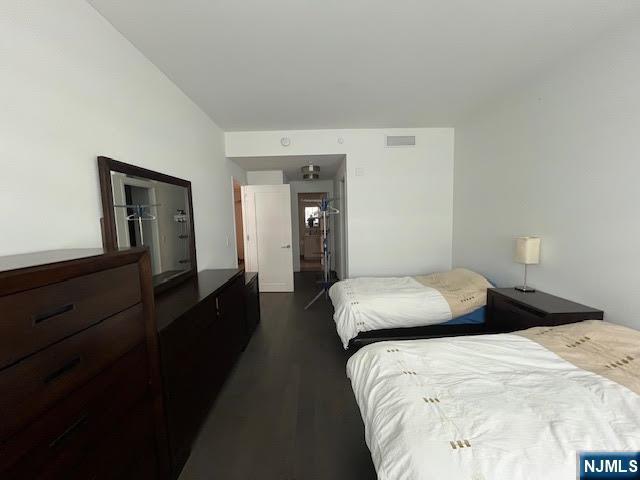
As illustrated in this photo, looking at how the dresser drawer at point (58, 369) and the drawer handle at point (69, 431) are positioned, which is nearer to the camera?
the dresser drawer at point (58, 369)

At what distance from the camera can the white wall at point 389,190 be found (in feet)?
12.4

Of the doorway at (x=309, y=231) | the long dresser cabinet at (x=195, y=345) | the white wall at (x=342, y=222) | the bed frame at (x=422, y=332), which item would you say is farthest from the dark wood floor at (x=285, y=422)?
the doorway at (x=309, y=231)

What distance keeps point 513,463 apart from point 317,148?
3.72m

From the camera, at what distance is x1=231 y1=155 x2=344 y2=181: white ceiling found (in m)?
4.00

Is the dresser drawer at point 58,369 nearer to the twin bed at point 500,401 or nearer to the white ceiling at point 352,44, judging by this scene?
the twin bed at point 500,401

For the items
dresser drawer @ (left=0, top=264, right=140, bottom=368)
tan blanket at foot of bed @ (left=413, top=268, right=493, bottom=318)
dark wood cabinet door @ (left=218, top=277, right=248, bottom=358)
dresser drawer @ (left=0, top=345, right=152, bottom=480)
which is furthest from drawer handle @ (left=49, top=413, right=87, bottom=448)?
tan blanket at foot of bed @ (left=413, top=268, right=493, bottom=318)

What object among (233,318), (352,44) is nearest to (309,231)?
(233,318)

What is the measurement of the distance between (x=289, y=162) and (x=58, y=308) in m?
3.88

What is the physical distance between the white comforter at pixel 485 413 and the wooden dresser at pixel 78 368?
1046 mm

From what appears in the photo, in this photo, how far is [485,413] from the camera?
1.02 metres

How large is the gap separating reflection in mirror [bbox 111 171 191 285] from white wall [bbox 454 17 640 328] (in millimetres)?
3230

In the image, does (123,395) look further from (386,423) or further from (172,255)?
(172,255)

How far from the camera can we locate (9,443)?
0.67 m

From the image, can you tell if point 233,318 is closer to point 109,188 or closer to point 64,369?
point 109,188
